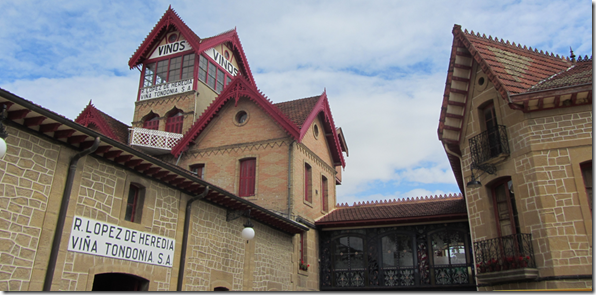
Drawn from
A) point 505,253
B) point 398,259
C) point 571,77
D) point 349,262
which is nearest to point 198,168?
point 349,262

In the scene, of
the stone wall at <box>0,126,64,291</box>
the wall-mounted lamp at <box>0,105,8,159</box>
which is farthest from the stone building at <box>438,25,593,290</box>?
the wall-mounted lamp at <box>0,105,8,159</box>

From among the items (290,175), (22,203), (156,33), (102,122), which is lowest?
(22,203)

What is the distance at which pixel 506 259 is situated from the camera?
11289 mm

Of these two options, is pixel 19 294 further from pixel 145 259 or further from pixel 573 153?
pixel 573 153

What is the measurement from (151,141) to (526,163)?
16.4 meters

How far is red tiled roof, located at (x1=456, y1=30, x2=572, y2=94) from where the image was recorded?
12.2m

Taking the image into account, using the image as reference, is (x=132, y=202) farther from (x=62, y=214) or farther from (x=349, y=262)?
(x=349, y=262)

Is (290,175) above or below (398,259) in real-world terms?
above

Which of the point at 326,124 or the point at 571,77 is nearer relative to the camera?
the point at 571,77

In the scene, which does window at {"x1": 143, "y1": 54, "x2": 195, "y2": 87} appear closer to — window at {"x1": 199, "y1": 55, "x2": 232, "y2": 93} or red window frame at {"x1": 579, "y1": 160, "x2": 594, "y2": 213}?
window at {"x1": 199, "y1": 55, "x2": 232, "y2": 93}

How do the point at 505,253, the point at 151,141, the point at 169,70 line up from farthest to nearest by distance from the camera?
the point at 169,70
the point at 151,141
the point at 505,253

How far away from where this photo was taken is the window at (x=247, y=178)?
64.3ft

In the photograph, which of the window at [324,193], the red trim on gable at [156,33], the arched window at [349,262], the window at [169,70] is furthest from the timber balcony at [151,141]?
the arched window at [349,262]

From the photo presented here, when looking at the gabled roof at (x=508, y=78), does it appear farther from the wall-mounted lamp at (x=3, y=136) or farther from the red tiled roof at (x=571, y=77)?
the wall-mounted lamp at (x=3, y=136)
